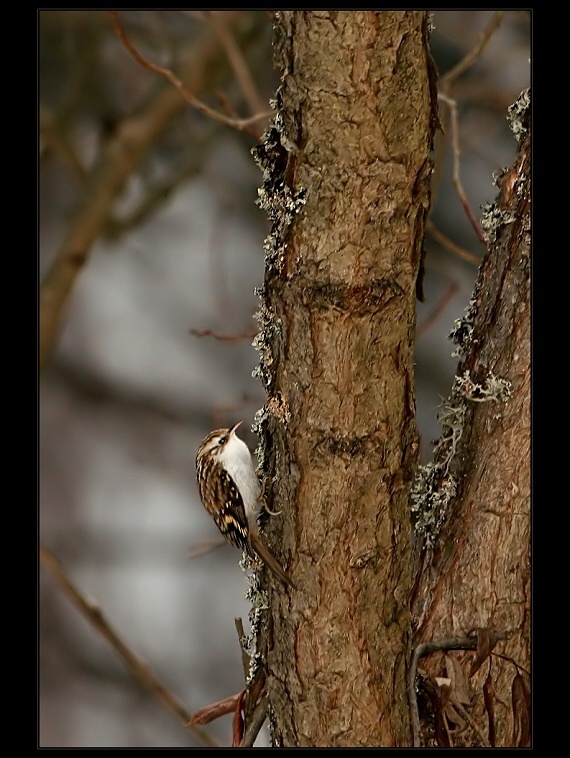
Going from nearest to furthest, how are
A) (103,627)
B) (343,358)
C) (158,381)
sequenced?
(343,358) → (103,627) → (158,381)

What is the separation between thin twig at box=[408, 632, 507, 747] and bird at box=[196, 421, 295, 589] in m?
0.28

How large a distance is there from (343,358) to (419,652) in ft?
1.65

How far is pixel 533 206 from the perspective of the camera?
4.62ft

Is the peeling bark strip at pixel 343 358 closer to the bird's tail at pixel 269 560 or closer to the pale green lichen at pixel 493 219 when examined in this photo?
the bird's tail at pixel 269 560

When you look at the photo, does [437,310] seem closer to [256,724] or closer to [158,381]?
[256,724]

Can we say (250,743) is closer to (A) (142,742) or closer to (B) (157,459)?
(A) (142,742)

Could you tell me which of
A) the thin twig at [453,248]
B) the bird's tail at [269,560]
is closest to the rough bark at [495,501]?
the bird's tail at [269,560]

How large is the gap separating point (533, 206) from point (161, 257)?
311 centimetres

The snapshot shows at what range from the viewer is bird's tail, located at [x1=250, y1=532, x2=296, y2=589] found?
1.31 meters

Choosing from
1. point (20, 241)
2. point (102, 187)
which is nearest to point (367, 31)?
point (20, 241)

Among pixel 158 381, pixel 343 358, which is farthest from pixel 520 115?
pixel 158 381

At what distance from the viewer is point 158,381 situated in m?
4.33

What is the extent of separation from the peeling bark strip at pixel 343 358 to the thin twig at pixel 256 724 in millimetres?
68

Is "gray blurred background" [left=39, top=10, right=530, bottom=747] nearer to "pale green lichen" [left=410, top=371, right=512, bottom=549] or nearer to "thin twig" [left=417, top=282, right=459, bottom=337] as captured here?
"thin twig" [left=417, top=282, right=459, bottom=337]
